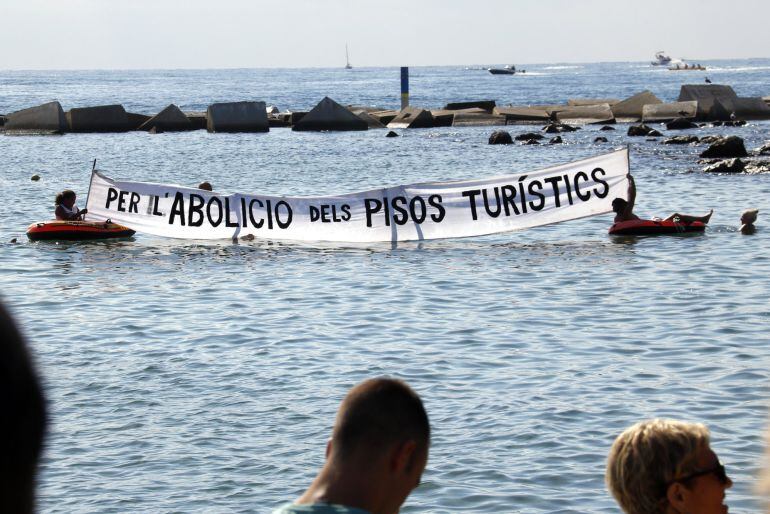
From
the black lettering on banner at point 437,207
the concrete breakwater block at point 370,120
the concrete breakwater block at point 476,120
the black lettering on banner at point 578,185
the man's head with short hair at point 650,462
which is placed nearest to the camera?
the man's head with short hair at point 650,462

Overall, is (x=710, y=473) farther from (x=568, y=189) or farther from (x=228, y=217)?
(x=228, y=217)

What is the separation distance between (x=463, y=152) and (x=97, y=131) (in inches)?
1245

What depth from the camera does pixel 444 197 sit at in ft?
83.9

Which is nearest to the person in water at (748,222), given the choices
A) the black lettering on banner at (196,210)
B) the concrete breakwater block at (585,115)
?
the black lettering on banner at (196,210)

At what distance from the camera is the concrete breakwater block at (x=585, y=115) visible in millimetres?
74969

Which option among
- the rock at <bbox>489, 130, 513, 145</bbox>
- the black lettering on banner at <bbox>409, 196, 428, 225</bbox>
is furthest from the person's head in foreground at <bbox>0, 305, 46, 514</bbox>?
the rock at <bbox>489, 130, 513, 145</bbox>

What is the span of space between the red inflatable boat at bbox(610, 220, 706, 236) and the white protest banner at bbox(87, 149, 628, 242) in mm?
1232

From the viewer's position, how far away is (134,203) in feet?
89.0

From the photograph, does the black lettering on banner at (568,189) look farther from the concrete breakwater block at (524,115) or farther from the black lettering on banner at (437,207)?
the concrete breakwater block at (524,115)

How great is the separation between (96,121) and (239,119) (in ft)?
31.0

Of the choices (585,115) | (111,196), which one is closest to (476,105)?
(585,115)

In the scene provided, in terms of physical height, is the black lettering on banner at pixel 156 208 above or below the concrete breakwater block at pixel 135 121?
above

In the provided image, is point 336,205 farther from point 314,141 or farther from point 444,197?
point 314,141

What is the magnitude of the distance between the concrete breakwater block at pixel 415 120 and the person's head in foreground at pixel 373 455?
246ft
